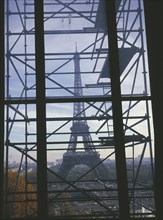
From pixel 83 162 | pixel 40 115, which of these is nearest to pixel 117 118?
pixel 40 115

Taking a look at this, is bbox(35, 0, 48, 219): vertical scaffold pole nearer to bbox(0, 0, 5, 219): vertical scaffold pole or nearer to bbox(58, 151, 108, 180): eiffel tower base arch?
bbox(0, 0, 5, 219): vertical scaffold pole

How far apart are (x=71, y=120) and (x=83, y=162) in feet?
1.85

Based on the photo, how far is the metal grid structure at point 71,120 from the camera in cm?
277

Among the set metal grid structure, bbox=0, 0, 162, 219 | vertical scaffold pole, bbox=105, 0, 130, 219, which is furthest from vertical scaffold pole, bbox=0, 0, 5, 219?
vertical scaffold pole, bbox=105, 0, 130, 219

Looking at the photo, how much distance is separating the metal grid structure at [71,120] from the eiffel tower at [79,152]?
33 mm

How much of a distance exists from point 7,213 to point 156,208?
58.1 inches

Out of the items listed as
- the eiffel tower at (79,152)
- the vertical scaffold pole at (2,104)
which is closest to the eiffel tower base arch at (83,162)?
the eiffel tower at (79,152)

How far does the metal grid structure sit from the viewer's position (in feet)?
9.08

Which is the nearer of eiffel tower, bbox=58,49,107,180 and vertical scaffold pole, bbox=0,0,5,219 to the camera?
vertical scaffold pole, bbox=0,0,5,219

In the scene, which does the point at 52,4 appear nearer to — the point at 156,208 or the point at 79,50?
the point at 79,50

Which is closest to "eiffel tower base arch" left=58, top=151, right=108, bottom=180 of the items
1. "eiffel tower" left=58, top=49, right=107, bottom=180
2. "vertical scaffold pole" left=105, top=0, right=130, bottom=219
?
"eiffel tower" left=58, top=49, right=107, bottom=180

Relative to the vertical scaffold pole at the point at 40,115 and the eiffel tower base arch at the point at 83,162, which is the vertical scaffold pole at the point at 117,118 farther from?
the vertical scaffold pole at the point at 40,115

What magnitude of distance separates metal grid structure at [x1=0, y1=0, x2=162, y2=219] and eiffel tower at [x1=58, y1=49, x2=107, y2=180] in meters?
0.03

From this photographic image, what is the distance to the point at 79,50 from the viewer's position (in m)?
3.70
